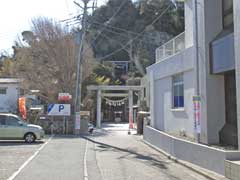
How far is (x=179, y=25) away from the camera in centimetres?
5412

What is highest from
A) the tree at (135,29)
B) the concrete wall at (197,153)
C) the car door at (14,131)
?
the tree at (135,29)

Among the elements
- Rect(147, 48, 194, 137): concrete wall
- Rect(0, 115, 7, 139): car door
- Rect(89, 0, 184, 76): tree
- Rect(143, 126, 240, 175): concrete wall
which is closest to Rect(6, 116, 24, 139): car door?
Rect(0, 115, 7, 139): car door

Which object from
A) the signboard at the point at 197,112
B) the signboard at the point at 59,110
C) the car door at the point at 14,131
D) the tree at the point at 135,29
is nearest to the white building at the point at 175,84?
the signboard at the point at 197,112

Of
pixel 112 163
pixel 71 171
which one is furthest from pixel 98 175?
pixel 112 163

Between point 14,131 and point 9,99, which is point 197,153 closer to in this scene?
point 14,131

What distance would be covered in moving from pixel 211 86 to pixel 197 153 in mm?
3204

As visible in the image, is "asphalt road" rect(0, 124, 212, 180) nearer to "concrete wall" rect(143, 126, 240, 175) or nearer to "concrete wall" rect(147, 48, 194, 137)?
"concrete wall" rect(143, 126, 240, 175)

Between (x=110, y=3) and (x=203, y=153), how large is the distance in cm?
5359

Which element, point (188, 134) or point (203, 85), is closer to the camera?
point (203, 85)

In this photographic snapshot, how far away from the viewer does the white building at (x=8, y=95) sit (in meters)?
54.5

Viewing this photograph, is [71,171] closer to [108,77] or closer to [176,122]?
[176,122]

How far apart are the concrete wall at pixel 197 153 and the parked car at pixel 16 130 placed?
26.9 ft

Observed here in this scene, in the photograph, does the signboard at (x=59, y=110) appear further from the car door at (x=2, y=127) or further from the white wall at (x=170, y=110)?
the white wall at (x=170, y=110)

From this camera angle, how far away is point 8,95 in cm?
5528
